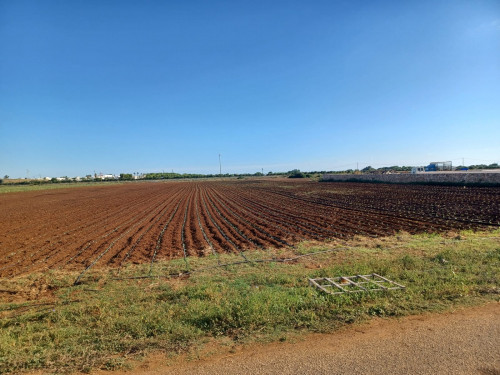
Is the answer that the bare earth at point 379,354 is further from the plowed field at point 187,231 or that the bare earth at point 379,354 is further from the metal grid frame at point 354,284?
the plowed field at point 187,231

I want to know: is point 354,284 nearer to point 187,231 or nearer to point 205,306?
point 205,306

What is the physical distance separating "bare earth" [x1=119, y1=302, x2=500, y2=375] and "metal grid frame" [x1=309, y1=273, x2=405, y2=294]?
120 cm

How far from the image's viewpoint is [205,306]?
17.4 feet

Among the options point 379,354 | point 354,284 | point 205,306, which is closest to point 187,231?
point 205,306

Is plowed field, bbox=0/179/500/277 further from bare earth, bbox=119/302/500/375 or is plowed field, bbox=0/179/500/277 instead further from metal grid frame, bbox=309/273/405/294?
bare earth, bbox=119/302/500/375

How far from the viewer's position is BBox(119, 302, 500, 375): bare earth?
3.49m

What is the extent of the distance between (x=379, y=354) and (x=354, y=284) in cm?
225

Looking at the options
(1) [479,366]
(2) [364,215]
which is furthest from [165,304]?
(2) [364,215]

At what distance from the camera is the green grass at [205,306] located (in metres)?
4.20

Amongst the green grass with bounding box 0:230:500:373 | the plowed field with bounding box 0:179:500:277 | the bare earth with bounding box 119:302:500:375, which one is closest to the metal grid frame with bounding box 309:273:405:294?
the green grass with bounding box 0:230:500:373

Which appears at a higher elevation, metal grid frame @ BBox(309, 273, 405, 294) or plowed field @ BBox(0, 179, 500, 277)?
metal grid frame @ BBox(309, 273, 405, 294)

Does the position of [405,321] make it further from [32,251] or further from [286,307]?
[32,251]

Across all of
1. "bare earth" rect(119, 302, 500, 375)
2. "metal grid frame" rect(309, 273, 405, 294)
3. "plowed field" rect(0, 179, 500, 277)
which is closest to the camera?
"bare earth" rect(119, 302, 500, 375)

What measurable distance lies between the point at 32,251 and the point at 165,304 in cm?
956
